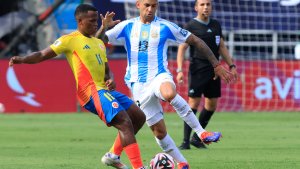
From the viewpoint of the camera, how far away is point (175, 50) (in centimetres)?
2516

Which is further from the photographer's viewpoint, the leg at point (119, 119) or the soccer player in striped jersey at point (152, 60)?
the soccer player in striped jersey at point (152, 60)

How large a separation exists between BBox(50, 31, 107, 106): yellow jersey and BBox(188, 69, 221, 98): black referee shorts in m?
4.13

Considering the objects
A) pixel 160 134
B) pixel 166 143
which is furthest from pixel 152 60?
pixel 166 143

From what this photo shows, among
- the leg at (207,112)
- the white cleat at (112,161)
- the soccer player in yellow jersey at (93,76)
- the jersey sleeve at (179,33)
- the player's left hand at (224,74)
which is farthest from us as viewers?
the leg at (207,112)

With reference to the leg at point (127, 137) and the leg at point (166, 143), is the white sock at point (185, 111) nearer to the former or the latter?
the leg at point (166, 143)

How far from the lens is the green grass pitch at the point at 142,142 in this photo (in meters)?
10.7

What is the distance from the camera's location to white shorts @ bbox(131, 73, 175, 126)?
9977mm

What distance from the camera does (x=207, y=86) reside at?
526 inches

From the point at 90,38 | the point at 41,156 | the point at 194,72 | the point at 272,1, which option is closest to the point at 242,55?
the point at 272,1

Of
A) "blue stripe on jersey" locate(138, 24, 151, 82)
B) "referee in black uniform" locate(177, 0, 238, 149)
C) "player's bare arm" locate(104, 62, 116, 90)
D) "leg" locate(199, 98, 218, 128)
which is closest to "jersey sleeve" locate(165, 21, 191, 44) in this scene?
"blue stripe on jersey" locate(138, 24, 151, 82)

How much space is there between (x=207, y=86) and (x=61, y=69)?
9.36m

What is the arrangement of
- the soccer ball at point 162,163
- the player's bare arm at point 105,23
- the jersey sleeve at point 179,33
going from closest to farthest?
the soccer ball at point 162,163 → the player's bare arm at point 105,23 → the jersey sleeve at point 179,33

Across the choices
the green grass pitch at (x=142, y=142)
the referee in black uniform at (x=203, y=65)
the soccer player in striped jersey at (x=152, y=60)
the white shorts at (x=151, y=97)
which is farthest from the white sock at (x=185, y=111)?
the referee in black uniform at (x=203, y=65)

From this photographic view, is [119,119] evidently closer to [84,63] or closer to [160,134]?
[84,63]
